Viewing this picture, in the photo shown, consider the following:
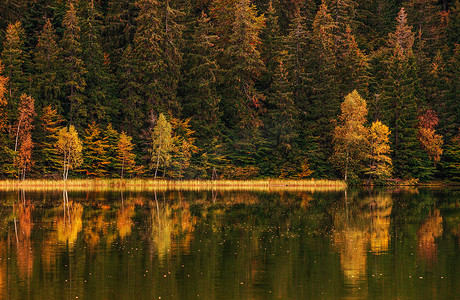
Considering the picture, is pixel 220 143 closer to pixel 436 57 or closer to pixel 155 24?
pixel 155 24

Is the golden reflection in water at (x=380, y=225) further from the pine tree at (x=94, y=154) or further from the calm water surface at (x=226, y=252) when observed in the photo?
the pine tree at (x=94, y=154)

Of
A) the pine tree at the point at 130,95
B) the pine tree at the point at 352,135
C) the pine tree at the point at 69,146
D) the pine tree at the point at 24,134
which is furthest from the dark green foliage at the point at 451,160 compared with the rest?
the pine tree at the point at 24,134

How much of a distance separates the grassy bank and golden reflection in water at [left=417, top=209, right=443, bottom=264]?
33.3 m

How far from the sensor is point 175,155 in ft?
264

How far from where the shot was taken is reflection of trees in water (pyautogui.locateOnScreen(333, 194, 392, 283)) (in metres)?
22.4

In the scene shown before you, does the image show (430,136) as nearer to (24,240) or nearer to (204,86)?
(204,86)

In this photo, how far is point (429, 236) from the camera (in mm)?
29688

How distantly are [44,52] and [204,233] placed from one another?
57602mm

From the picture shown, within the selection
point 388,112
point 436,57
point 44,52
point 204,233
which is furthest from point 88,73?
point 204,233

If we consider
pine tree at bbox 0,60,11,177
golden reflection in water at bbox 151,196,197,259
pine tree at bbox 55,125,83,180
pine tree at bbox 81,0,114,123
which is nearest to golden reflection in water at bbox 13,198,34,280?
golden reflection in water at bbox 151,196,197,259

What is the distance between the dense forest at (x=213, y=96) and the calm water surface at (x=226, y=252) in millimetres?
36822

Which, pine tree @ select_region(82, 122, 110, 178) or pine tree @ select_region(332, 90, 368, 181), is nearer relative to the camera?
pine tree @ select_region(332, 90, 368, 181)

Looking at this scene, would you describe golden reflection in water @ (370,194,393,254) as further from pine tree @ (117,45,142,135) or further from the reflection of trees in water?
pine tree @ (117,45,142,135)

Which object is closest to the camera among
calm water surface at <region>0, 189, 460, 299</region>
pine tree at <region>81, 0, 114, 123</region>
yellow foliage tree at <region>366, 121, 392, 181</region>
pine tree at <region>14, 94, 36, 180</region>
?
calm water surface at <region>0, 189, 460, 299</region>
